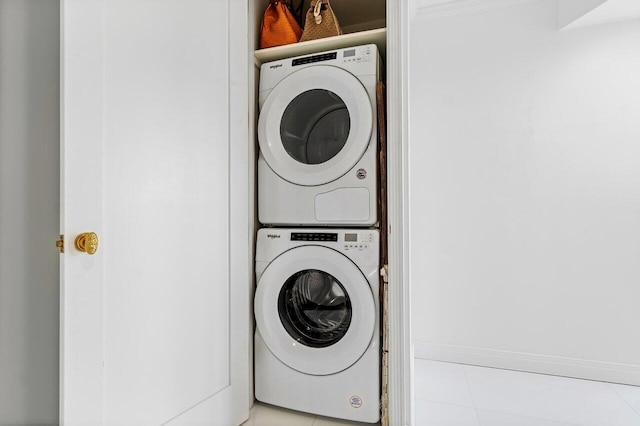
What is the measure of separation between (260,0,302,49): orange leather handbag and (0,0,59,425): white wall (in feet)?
3.20

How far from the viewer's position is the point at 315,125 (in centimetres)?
169

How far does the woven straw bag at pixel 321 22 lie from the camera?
66.4 inches

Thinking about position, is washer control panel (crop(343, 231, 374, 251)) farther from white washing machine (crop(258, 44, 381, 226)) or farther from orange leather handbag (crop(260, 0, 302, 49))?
orange leather handbag (crop(260, 0, 302, 49))

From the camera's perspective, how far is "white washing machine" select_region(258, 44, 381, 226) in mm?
1514

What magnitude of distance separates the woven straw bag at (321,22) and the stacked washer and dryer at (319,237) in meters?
0.17

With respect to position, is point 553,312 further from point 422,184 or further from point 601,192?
point 422,184

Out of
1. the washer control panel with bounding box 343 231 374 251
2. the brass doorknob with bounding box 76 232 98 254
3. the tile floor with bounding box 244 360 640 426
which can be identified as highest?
the brass doorknob with bounding box 76 232 98 254

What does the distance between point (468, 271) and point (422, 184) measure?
26.4 inches

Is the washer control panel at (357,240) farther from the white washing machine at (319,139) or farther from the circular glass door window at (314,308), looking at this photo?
the circular glass door window at (314,308)

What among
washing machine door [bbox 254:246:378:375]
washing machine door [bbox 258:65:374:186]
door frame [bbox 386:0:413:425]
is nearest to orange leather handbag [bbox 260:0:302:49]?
washing machine door [bbox 258:65:374:186]

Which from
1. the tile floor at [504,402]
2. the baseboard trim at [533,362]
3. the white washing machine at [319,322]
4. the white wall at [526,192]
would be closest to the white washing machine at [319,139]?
the white washing machine at [319,322]

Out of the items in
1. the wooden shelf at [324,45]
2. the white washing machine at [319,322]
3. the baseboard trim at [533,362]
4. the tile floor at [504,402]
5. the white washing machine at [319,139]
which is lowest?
the tile floor at [504,402]

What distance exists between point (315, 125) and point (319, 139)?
3.0 inches

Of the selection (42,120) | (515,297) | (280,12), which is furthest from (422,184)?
(42,120)
